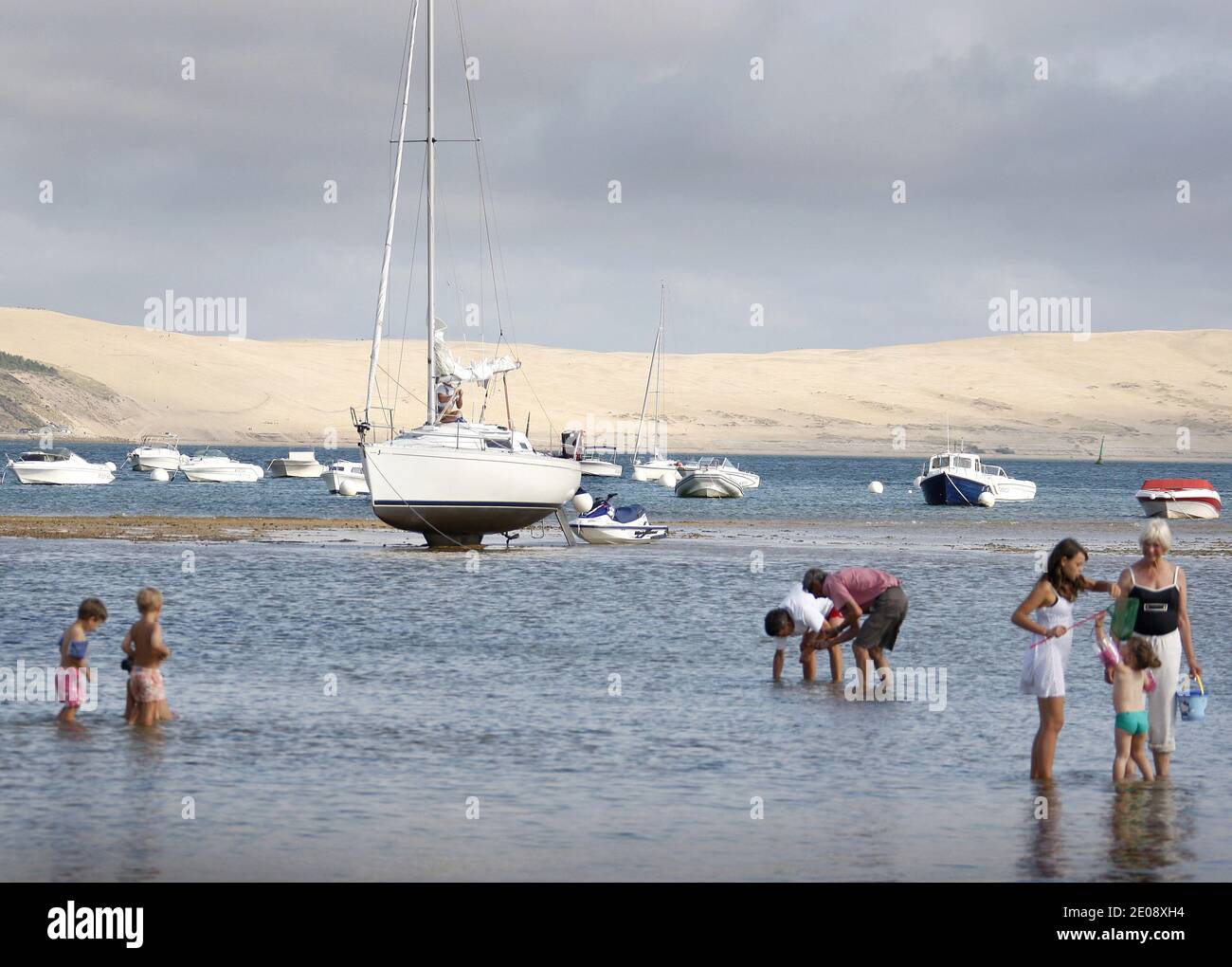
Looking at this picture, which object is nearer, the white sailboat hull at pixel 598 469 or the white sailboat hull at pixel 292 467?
the white sailboat hull at pixel 292 467

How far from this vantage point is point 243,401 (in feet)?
573

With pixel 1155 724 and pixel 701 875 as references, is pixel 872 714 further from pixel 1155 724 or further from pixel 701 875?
pixel 701 875

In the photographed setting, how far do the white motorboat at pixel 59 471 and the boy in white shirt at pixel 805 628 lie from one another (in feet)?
195

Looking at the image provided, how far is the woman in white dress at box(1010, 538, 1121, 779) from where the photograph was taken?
11078 mm

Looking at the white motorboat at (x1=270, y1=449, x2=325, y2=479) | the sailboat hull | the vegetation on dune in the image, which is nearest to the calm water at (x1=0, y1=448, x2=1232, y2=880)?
the sailboat hull

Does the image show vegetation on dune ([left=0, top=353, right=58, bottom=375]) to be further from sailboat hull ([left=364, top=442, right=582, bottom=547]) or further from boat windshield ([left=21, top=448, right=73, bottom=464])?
sailboat hull ([left=364, top=442, right=582, bottom=547])

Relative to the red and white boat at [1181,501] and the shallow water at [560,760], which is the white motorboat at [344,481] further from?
the shallow water at [560,760]

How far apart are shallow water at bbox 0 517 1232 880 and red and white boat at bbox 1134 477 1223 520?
38.4m

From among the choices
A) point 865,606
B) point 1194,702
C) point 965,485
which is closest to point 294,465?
point 965,485

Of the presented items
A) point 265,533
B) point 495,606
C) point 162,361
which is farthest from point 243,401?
point 495,606

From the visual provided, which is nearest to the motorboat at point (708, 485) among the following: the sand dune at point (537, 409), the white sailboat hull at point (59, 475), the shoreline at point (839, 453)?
the white sailboat hull at point (59, 475)

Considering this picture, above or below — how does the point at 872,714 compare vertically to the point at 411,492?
below

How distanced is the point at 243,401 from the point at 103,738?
166 metres

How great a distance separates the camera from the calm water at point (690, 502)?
56.3 meters
